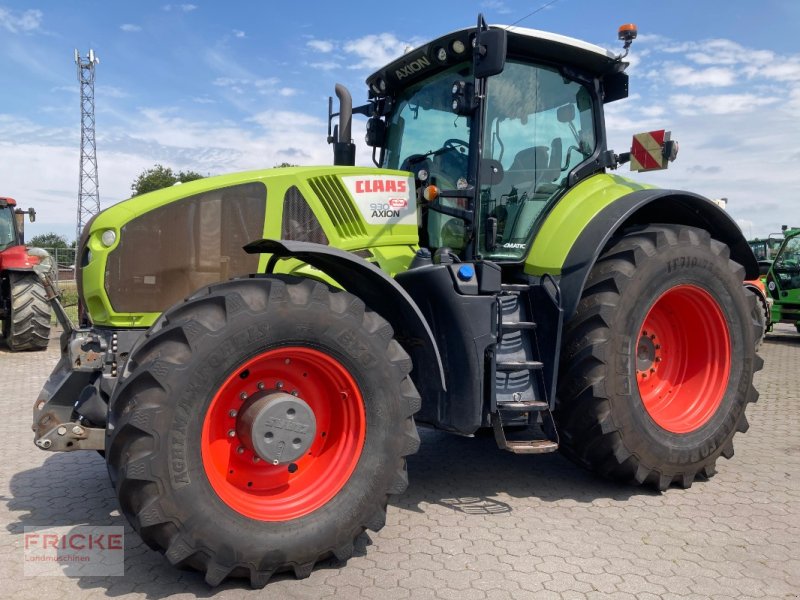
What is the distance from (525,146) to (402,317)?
61.7 inches

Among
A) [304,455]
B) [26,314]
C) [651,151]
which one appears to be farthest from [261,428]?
[26,314]

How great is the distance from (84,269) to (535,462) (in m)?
3.29

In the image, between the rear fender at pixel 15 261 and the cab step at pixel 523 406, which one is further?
the rear fender at pixel 15 261

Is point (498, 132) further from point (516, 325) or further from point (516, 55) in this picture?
point (516, 325)

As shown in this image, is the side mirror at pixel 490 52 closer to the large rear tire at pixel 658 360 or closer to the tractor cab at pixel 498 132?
the tractor cab at pixel 498 132

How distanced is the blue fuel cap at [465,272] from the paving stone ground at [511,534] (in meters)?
1.38

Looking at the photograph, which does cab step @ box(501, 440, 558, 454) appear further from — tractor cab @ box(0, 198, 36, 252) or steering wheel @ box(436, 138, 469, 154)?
tractor cab @ box(0, 198, 36, 252)

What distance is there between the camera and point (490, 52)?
3848mm

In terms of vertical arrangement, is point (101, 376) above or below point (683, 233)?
below

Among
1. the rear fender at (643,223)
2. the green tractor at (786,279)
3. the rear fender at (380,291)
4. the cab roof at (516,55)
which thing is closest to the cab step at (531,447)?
the rear fender at (380,291)

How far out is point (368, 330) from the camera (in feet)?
11.0

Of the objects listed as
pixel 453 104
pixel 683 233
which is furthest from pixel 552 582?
pixel 453 104

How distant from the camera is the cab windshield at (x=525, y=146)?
442 cm

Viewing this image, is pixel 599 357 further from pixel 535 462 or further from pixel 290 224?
pixel 290 224
